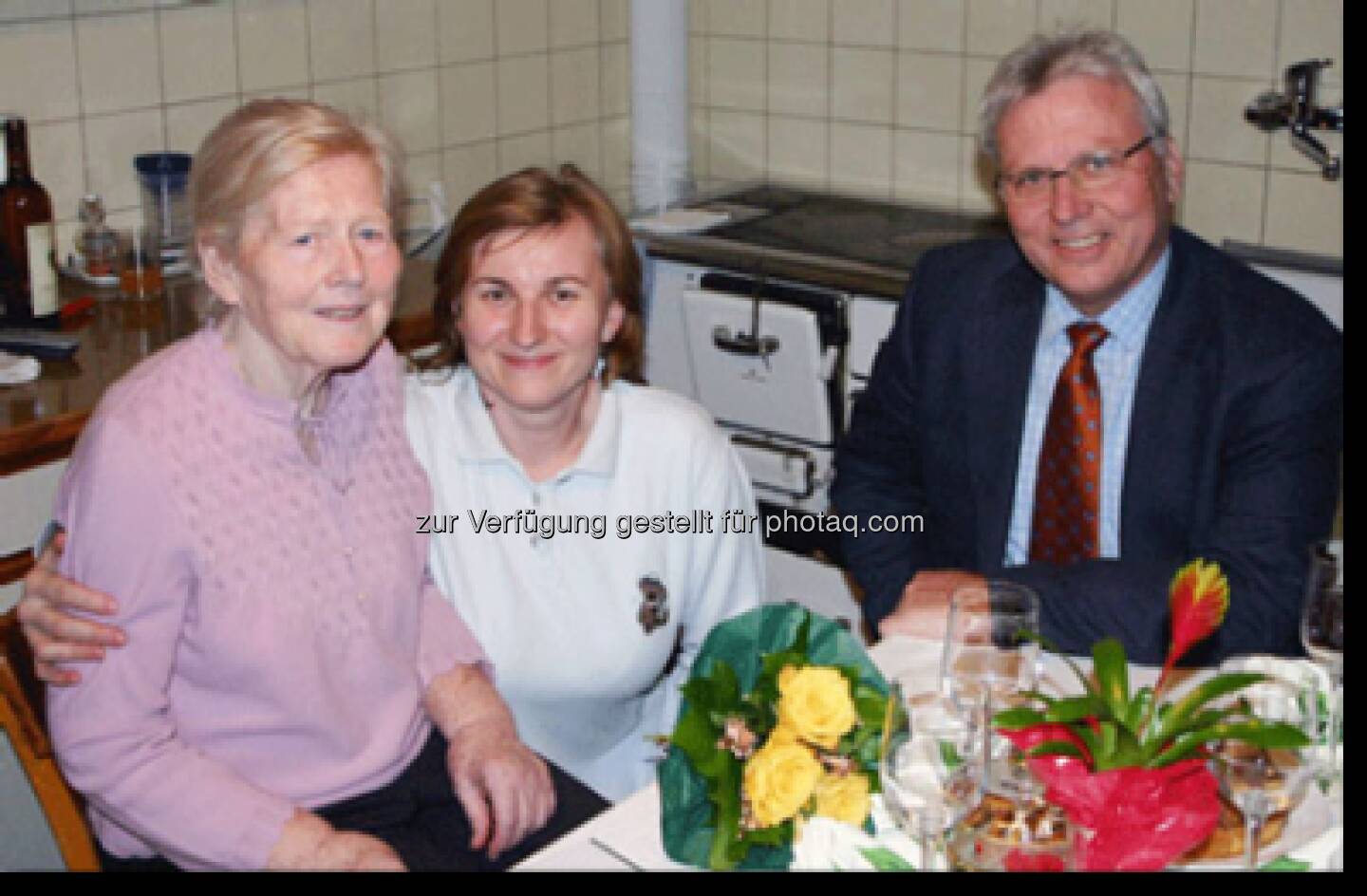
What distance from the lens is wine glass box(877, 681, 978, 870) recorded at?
1351 mm

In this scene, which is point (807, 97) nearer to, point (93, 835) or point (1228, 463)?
point (1228, 463)

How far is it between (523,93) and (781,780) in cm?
275

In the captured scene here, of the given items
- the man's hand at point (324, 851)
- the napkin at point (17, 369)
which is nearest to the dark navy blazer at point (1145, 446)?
the man's hand at point (324, 851)

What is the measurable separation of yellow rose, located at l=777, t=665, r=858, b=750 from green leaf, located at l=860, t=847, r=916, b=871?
119 mm

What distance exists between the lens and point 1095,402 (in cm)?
220

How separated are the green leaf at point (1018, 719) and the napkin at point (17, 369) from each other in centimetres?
177

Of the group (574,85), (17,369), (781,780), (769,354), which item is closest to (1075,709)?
(781,780)

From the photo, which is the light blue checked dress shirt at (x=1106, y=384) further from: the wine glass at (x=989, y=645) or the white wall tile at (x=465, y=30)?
the white wall tile at (x=465, y=30)

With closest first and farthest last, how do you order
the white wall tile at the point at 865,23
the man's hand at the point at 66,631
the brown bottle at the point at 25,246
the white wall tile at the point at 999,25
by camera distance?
the man's hand at the point at 66,631, the brown bottle at the point at 25,246, the white wall tile at the point at 999,25, the white wall tile at the point at 865,23

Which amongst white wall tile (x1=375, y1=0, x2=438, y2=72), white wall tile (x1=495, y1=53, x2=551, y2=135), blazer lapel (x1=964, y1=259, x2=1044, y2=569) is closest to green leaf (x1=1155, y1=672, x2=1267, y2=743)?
blazer lapel (x1=964, y1=259, x2=1044, y2=569)

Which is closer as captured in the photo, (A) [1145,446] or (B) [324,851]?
(B) [324,851]

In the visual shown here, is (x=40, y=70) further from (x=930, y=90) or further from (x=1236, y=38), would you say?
(x=1236, y=38)

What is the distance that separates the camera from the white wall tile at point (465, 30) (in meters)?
3.70

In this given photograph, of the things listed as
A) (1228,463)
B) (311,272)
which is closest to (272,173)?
(311,272)
